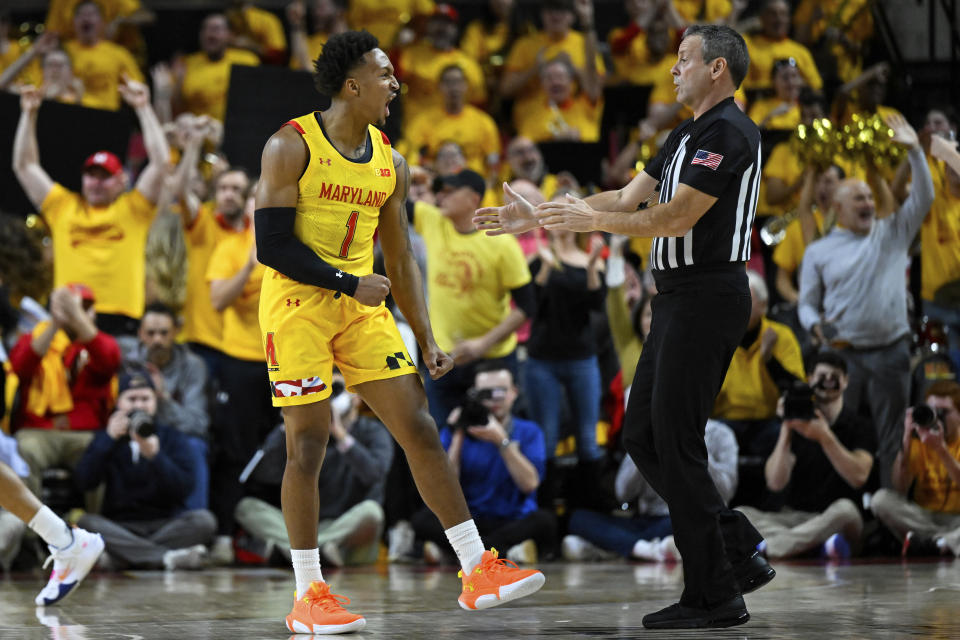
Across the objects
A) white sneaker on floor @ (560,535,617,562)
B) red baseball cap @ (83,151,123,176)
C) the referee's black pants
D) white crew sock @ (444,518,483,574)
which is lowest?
white sneaker on floor @ (560,535,617,562)

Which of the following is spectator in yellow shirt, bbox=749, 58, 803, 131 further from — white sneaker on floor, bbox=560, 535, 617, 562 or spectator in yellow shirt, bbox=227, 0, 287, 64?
spectator in yellow shirt, bbox=227, 0, 287, 64

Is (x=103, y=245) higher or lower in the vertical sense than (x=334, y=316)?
higher

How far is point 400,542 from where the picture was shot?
8.26 m

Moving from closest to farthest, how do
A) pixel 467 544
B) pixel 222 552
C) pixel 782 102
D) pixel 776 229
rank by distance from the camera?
pixel 467 544 → pixel 222 552 → pixel 776 229 → pixel 782 102

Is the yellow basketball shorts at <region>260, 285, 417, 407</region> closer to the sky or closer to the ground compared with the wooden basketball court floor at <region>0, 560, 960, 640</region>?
closer to the sky

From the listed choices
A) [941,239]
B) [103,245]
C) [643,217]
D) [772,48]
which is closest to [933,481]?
[941,239]

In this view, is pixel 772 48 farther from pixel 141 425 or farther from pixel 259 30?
pixel 141 425

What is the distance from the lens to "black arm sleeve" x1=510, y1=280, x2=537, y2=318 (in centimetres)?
838

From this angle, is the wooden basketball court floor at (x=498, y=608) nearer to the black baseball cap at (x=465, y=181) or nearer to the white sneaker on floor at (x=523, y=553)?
the white sneaker on floor at (x=523, y=553)

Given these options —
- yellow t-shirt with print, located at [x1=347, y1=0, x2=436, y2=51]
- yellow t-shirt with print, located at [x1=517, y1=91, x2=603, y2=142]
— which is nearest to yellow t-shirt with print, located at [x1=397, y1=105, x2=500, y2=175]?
yellow t-shirt with print, located at [x1=517, y1=91, x2=603, y2=142]

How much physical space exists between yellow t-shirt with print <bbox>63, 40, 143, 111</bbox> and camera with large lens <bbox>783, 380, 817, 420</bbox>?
7.33 m

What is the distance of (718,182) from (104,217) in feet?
18.1

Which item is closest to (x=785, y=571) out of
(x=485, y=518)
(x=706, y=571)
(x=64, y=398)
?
(x=485, y=518)

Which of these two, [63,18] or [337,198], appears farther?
[63,18]
